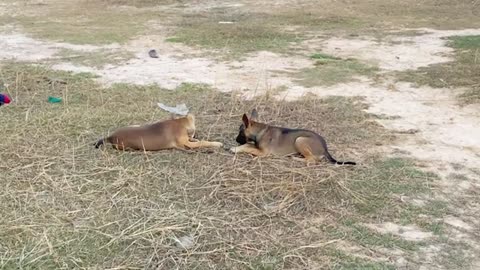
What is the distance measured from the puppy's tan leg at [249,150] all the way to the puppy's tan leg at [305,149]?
0.26 meters

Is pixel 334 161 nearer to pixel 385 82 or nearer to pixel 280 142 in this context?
pixel 280 142

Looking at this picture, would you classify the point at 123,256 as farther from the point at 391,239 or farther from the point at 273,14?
the point at 273,14

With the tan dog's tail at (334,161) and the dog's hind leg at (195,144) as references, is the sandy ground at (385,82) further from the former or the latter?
the dog's hind leg at (195,144)

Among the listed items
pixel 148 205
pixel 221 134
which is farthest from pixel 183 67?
pixel 148 205

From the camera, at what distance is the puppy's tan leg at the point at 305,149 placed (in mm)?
4734

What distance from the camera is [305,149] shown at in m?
4.75

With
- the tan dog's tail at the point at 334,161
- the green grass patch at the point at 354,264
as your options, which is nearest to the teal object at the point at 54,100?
the tan dog's tail at the point at 334,161

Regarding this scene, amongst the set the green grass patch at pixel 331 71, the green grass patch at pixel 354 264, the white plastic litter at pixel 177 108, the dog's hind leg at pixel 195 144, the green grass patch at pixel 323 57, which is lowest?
the green grass patch at pixel 323 57

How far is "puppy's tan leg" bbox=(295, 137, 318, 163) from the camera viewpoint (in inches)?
186

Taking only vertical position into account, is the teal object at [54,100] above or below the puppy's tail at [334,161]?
below

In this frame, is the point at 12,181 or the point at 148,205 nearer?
the point at 148,205

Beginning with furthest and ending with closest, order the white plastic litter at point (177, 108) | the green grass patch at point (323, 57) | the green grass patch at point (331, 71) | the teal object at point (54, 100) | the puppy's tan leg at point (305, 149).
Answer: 1. the green grass patch at point (323, 57)
2. the green grass patch at point (331, 71)
3. the teal object at point (54, 100)
4. the white plastic litter at point (177, 108)
5. the puppy's tan leg at point (305, 149)

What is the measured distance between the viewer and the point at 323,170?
4.56 m

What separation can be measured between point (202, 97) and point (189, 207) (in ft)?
8.73
